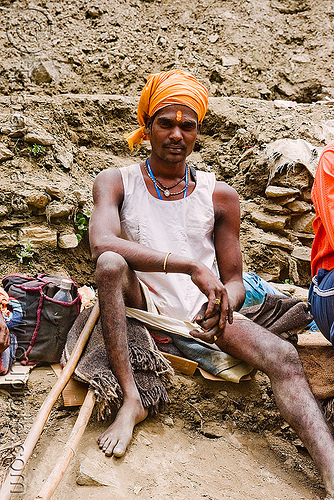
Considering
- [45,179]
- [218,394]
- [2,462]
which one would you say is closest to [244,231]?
[45,179]

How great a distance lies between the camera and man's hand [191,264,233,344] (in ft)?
7.02

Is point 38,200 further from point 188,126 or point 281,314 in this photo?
point 281,314

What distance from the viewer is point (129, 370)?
2207mm

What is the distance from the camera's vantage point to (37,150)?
4031mm

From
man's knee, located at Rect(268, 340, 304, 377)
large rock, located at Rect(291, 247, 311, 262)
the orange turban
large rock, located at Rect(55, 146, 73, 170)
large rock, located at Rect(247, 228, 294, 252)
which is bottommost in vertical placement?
large rock, located at Rect(291, 247, 311, 262)

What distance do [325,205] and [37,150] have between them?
2.60m

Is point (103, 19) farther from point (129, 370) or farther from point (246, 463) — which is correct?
point (246, 463)

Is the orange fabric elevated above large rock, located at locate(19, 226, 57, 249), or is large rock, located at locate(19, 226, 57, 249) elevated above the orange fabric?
the orange fabric

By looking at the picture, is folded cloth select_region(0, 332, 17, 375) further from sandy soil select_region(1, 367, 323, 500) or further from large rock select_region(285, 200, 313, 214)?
large rock select_region(285, 200, 313, 214)

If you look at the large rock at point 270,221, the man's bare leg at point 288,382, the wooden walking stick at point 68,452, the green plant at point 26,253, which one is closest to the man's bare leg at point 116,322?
the wooden walking stick at point 68,452

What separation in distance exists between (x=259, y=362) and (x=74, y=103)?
338 centimetres

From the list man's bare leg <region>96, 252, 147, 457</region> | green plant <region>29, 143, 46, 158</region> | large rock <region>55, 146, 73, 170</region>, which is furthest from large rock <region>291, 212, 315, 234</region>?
man's bare leg <region>96, 252, 147, 457</region>

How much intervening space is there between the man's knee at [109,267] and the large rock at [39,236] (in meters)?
1.54

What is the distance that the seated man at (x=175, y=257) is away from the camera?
7.05ft
